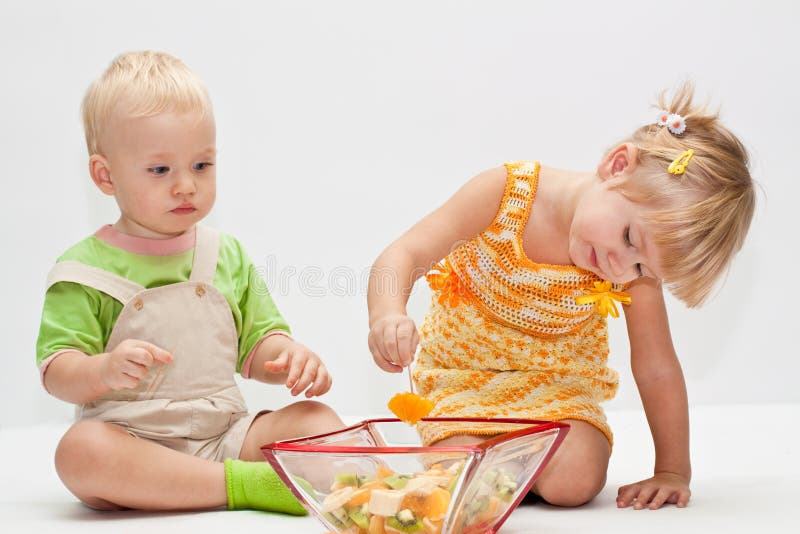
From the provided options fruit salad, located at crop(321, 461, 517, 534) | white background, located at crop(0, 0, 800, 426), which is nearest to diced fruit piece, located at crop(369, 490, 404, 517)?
fruit salad, located at crop(321, 461, 517, 534)

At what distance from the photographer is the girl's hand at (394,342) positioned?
3.18ft

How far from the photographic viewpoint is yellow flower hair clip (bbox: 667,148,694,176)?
108 cm

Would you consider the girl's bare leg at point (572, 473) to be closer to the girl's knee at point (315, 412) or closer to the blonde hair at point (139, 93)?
the girl's knee at point (315, 412)

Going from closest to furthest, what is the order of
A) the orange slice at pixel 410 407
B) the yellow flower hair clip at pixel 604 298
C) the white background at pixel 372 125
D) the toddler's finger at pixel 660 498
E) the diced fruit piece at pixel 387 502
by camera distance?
the diced fruit piece at pixel 387 502, the orange slice at pixel 410 407, the toddler's finger at pixel 660 498, the yellow flower hair clip at pixel 604 298, the white background at pixel 372 125

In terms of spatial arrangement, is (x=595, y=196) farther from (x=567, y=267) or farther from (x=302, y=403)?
(x=302, y=403)

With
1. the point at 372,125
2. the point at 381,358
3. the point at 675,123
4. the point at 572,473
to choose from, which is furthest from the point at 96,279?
the point at 372,125

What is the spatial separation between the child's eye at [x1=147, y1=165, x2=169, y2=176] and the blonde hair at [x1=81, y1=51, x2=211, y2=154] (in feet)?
0.19

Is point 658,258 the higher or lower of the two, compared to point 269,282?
higher

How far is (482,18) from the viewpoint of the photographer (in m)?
1.80

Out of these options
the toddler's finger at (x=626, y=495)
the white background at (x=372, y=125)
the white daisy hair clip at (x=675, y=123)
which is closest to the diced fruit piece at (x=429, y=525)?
the toddler's finger at (x=626, y=495)

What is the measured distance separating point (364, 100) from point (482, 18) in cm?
25

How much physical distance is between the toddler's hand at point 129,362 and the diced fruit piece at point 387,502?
303mm

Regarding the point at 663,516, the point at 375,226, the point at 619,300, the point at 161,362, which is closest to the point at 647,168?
the point at 619,300

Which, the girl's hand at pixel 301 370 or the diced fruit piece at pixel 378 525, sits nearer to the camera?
the diced fruit piece at pixel 378 525
